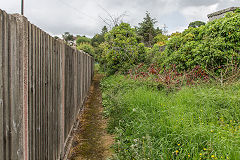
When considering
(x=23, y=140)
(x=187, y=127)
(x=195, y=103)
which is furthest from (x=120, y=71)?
(x=23, y=140)

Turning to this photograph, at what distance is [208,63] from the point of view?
255 inches

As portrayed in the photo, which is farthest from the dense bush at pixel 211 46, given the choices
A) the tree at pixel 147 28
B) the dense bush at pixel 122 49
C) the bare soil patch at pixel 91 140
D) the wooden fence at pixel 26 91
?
the tree at pixel 147 28

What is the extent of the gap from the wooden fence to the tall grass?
0.97m

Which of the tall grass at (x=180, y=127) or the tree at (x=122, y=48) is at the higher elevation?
the tree at (x=122, y=48)

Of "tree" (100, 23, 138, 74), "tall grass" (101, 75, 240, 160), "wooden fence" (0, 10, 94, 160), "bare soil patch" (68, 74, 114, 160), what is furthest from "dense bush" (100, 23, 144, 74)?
"wooden fence" (0, 10, 94, 160)

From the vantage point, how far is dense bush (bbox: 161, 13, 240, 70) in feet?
19.9

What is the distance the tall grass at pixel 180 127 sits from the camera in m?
2.40

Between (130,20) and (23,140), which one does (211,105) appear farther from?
(130,20)

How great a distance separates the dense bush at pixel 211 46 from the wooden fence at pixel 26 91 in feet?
16.2

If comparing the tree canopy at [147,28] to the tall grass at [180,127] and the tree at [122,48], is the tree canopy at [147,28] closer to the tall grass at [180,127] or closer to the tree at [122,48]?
the tree at [122,48]

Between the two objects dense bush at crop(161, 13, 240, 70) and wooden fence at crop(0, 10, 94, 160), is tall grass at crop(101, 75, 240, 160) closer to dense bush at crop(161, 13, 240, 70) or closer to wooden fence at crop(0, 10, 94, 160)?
wooden fence at crop(0, 10, 94, 160)

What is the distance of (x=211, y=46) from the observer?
250 inches

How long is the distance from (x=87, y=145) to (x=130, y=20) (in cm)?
975

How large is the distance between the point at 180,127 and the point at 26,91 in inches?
91.6
